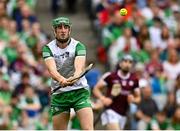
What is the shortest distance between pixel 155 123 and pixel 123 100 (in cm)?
203

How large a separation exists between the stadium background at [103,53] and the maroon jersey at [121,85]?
1495mm

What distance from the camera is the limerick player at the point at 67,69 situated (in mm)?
10109

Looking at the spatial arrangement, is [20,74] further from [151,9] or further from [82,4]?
[82,4]

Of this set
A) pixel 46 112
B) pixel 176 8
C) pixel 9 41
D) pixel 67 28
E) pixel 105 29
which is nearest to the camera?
pixel 67 28

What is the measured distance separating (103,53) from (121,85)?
4.47 metres

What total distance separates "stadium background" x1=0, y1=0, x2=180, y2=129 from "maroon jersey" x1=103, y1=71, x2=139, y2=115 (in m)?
1.49

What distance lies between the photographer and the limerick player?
10.1 metres

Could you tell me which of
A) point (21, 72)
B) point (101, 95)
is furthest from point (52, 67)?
point (21, 72)

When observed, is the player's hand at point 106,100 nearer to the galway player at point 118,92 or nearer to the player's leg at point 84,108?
the galway player at point 118,92

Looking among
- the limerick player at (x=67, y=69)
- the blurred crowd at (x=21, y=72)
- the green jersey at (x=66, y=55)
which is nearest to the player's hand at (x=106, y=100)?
the blurred crowd at (x=21, y=72)

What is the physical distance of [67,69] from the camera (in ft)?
34.2

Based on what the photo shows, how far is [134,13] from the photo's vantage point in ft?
57.1

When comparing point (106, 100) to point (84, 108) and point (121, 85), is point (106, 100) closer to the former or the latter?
point (121, 85)

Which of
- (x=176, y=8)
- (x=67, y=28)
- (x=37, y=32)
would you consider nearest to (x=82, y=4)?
(x=176, y=8)
